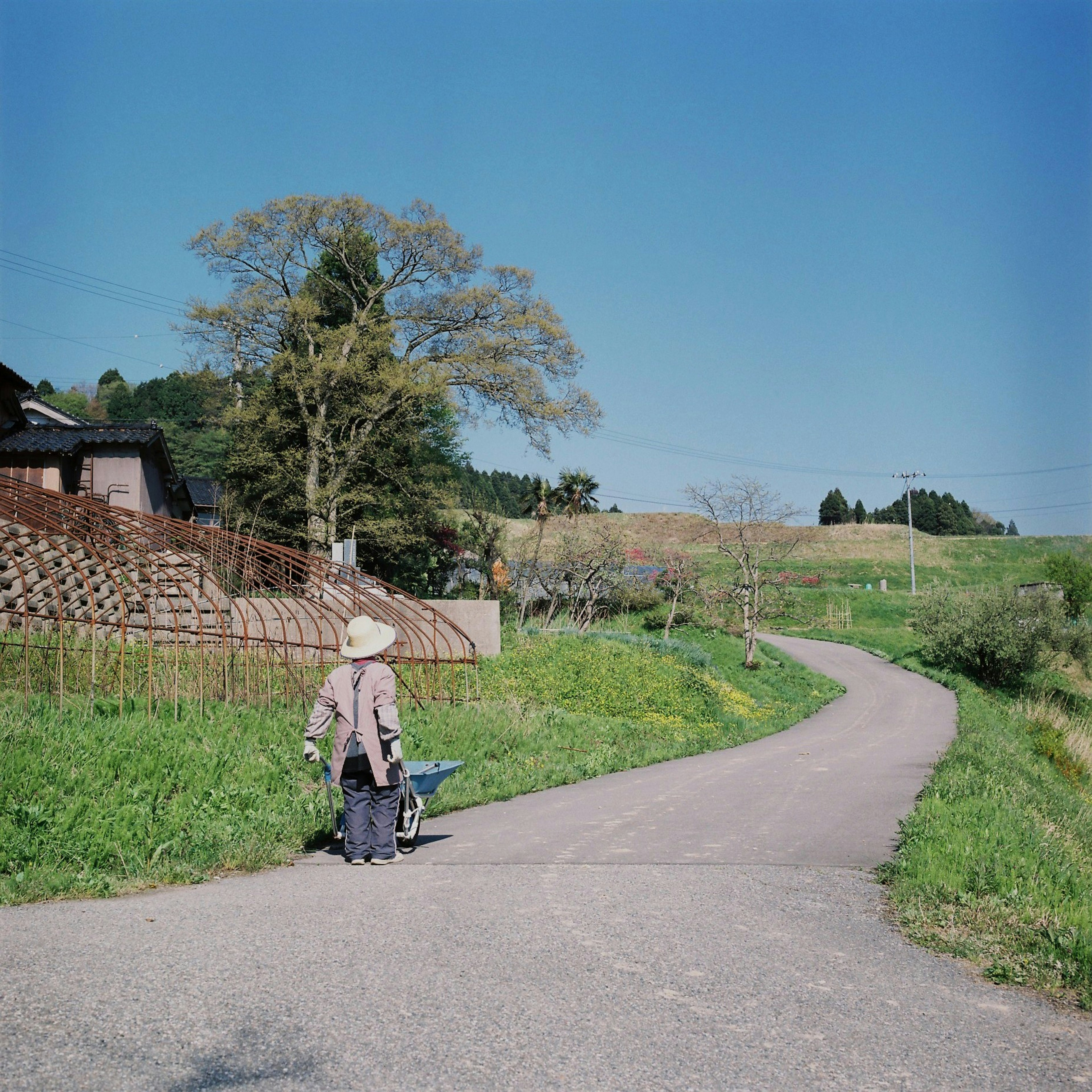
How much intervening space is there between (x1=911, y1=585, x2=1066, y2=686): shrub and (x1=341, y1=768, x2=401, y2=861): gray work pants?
108ft

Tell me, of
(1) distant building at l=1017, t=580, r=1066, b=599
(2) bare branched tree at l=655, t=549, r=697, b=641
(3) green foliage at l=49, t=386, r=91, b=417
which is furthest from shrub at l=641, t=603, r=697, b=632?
(3) green foliage at l=49, t=386, r=91, b=417

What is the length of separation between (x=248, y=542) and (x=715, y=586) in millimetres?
26071

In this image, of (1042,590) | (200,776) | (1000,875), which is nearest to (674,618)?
(1042,590)

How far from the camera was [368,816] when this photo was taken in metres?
7.34

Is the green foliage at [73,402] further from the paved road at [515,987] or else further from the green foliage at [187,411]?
the paved road at [515,987]

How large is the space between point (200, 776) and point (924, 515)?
4359 inches

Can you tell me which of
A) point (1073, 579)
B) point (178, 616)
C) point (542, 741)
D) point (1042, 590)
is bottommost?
point (542, 741)

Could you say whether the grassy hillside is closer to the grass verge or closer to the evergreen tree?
the grass verge

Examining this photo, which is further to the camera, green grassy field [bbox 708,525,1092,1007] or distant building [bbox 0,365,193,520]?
distant building [bbox 0,365,193,520]

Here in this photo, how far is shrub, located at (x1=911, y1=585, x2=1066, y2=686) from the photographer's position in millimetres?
35594

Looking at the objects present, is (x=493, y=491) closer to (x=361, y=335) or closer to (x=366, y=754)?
(x=361, y=335)

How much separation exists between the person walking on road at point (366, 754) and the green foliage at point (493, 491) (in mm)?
28578

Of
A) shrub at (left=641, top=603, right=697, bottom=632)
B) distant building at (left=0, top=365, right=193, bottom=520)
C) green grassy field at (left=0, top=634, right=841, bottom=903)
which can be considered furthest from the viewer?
shrub at (left=641, top=603, right=697, bottom=632)

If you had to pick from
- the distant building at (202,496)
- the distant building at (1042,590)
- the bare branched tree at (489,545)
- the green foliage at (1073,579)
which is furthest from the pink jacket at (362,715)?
the green foliage at (1073,579)
